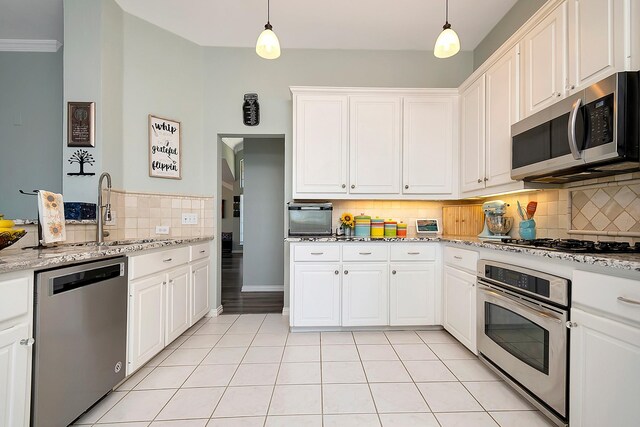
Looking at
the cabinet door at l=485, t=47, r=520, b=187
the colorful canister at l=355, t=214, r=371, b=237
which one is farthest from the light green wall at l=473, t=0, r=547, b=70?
the colorful canister at l=355, t=214, r=371, b=237

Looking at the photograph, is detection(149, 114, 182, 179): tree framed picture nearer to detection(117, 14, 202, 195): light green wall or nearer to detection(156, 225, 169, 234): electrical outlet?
detection(117, 14, 202, 195): light green wall

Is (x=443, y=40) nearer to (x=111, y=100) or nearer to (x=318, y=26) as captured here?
(x=318, y=26)

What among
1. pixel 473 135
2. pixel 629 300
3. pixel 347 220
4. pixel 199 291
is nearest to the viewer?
pixel 629 300

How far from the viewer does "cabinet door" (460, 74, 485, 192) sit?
99.9 inches

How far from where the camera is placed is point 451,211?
10.6 feet

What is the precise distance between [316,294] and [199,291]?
1.18 meters

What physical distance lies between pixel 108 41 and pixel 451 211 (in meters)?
3.72

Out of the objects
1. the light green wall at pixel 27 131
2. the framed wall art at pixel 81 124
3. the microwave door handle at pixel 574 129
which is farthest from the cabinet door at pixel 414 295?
the light green wall at pixel 27 131

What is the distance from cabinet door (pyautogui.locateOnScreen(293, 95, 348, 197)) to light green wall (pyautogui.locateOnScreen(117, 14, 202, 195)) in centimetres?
109

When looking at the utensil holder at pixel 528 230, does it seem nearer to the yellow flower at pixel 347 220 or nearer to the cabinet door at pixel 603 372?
the cabinet door at pixel 603 372

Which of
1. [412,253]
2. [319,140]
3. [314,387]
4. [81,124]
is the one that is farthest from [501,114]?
[81,124]

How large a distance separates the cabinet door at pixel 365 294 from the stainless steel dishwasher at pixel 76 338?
1.72m

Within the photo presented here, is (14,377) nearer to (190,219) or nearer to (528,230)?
(190,219)

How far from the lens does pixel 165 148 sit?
304 centimetres
